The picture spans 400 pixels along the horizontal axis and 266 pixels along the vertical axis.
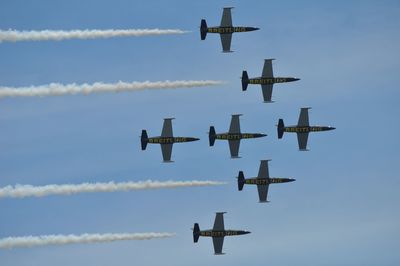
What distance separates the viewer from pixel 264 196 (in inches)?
7229

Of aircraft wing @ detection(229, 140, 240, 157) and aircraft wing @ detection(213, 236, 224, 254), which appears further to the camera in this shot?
aircraft wing @ detection(213, 236, 224, 254)

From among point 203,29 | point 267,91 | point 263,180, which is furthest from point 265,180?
point 203,29

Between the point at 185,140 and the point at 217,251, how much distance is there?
1679 cm

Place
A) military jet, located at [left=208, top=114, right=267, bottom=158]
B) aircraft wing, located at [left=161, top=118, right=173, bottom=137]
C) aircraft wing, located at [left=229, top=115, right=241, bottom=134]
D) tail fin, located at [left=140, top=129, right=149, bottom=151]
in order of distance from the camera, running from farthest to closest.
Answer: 1. aircraft wing, located at [left=229, top=115, right=241, bottom=134]
2. military jet, located at [left=208, top=114, right=267, bottom=158]
3. aircraft wing, located at [left=161, top=118, right=173, bottom=137]
4. tail fin, located at [left=140, top=129, right=149, bottom=151]

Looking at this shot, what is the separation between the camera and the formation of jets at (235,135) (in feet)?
561

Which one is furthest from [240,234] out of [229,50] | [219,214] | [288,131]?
[229,50]

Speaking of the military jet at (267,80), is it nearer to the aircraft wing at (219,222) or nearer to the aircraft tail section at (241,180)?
the aircraft tail section at (241,180)

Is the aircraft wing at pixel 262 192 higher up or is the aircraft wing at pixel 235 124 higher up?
the aircraft wing at pixel 235 124

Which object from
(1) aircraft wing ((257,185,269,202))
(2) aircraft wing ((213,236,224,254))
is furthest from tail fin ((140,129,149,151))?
(1) aircraft wing ((257,185,269,202))

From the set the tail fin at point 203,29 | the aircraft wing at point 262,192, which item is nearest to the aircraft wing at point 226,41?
the tail fin at point 203,29

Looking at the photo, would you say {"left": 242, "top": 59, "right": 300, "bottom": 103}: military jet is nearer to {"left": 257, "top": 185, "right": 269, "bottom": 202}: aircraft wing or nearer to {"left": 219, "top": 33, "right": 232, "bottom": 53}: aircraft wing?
{"left": 219, "top": 33, "right": 232, "bottom": 53}: aircraft wing

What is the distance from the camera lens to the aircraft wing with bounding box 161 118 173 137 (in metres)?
172

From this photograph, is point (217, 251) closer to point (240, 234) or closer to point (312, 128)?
point (240, 234)

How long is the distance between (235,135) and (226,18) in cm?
1720
